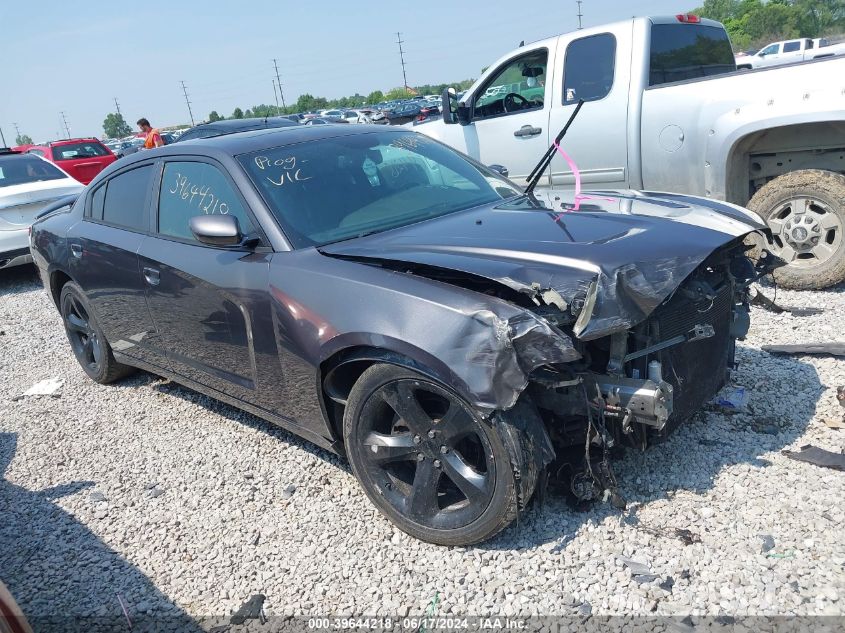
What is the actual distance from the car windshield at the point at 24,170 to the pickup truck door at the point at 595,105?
7.51m

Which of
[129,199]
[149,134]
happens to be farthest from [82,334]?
[149,134]

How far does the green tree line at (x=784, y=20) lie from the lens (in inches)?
2596

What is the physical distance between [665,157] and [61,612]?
5388 mm

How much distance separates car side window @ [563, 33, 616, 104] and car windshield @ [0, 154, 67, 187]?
299 inches

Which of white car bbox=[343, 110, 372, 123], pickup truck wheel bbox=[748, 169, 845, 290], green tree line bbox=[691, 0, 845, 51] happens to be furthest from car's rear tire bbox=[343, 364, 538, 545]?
green tree line bbox=[691, 0, 845, 51]

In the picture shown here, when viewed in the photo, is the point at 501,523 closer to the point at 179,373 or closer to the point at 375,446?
the point at 375,446

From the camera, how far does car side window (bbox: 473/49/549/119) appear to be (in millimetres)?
6930

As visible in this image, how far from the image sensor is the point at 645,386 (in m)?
2.69

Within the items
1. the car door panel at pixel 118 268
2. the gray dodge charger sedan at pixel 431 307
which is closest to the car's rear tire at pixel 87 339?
the car door panel at pixel 118 268

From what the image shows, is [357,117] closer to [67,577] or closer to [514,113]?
[514,113]

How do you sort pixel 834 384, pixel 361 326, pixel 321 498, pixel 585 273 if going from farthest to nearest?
pixel 834 384, pixel 321 498, pixel 361 326, pixel 585 273

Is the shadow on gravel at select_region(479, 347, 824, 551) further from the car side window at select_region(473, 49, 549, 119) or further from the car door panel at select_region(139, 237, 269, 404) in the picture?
the car side window at select_region(473, 49, 549, 119)

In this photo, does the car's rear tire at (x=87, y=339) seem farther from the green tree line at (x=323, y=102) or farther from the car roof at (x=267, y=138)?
the green tree line at (x=323, y=102)

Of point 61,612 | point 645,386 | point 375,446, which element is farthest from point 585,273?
point 61,612
